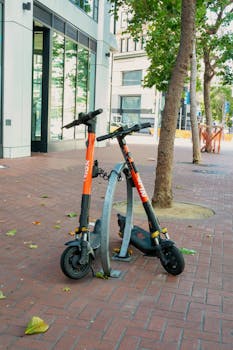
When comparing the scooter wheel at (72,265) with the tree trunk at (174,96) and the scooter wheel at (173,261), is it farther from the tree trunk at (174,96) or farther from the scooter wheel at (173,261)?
the tree trunk at (174,96)

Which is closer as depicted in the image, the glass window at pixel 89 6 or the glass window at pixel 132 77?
the glass window at pixel 89 6

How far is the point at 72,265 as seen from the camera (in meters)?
3.86

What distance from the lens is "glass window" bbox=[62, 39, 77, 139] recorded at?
17844mm

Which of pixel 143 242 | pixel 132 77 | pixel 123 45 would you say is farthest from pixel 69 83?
pixel 123 45

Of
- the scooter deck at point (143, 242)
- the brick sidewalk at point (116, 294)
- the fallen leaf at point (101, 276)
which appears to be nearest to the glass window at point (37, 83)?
the brick sidewalk at point (116, 294)

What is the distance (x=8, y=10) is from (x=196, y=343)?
1170cm

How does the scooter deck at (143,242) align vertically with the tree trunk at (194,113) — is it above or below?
below

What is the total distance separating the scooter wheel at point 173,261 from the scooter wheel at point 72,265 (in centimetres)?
77

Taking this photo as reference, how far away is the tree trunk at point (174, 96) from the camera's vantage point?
6645 millimetres

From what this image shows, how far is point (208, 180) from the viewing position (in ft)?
37.4

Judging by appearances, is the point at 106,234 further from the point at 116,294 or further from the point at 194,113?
the point at 194,113

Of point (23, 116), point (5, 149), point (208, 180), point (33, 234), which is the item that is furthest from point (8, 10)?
point (33, 234)

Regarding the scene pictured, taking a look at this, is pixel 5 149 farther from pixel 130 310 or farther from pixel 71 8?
pixel 130 310

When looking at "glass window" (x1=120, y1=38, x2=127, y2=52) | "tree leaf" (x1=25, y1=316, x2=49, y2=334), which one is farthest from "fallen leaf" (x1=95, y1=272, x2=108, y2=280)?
"glass window" (x1=120, y1=38, x2=127, y2=52)
